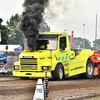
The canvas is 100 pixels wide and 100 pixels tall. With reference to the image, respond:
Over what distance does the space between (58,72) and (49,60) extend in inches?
30.9

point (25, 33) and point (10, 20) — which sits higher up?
point (10, 20)

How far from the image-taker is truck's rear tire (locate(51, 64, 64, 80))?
1520 centimetres

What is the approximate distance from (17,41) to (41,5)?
80286mm

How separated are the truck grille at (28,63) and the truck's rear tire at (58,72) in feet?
3.42

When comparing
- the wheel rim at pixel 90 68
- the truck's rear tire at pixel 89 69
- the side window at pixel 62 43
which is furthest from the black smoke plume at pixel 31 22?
the wheel rim at pixel 90 68

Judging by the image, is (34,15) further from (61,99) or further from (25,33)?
(61,99)

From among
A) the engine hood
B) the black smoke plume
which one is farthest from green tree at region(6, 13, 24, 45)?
the engine hood

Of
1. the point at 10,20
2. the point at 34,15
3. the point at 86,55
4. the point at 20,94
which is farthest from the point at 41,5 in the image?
the point at 10,20

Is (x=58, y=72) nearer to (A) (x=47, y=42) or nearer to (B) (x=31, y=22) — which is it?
(A) (x=47, y=42)

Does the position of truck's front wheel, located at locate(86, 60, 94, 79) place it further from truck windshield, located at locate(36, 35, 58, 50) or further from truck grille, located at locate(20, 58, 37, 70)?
truck grille, located at locate(20, 58, 37, 70)

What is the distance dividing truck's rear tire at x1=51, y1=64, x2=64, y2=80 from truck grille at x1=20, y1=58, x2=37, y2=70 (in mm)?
1042

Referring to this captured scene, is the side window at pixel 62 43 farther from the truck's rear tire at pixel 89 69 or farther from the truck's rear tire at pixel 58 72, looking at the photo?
the truck's rear tire at pixel 89 69

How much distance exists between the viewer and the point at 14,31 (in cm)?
9494

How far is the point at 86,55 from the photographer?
18438 mm
